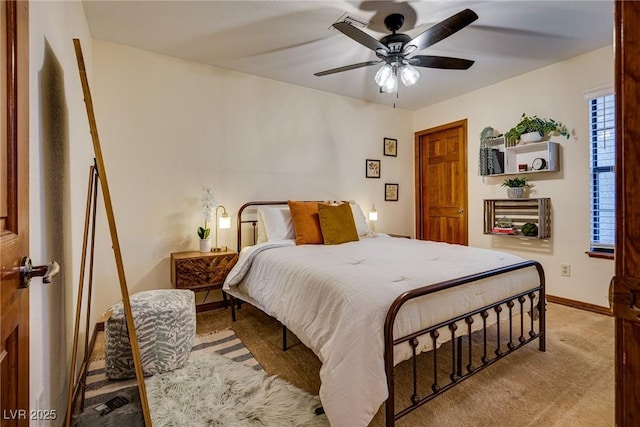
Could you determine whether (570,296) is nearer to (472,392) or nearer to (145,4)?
(472,392)

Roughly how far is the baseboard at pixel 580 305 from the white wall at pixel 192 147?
258cm

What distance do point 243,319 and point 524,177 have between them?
3584 millimetres

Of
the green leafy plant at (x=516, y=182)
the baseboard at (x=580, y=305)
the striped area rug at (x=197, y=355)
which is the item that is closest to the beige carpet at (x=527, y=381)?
the striped area rug at (x=197, y=355)

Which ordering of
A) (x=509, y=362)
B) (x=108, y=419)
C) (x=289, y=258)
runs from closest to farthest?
(x=108, y=419) → (x=509, y=362) → (x=289, y=258)

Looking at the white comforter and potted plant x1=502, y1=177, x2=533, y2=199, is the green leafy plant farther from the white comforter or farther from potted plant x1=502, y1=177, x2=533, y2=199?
the white comforter

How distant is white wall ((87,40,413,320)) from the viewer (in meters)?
2.86

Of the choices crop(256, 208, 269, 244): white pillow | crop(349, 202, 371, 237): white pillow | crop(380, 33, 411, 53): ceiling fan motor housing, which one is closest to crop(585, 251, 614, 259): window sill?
crop(349, 202, 371, 237): white pillow

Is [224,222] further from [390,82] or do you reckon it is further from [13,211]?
[13,211]

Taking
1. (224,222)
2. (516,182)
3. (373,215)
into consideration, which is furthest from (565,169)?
(224,222)

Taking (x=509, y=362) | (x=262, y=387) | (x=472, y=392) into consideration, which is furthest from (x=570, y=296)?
(x=262, y=387)

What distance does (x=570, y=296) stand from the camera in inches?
127

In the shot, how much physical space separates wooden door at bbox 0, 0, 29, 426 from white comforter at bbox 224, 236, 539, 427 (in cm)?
110

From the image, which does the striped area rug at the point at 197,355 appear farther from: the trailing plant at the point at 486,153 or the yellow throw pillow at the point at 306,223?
the trailing plant at the point at 486,153

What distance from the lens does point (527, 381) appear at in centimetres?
188
